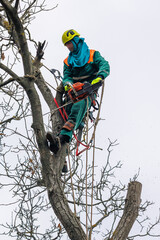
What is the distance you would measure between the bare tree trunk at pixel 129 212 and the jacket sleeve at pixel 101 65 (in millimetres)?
1437

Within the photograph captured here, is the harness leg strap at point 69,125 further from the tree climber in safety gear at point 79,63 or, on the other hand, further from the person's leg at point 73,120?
the tree climber in safety gear at point 79,63

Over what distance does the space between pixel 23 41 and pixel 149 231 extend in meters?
3.08

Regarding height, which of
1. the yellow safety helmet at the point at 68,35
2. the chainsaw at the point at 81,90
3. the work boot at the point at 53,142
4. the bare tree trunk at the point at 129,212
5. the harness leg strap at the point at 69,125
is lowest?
the bare tree trunk at the point at 129,212

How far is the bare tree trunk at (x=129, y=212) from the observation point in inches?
129

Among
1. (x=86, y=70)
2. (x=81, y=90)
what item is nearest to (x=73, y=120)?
(x=81, y=90)

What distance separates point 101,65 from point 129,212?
1.93m

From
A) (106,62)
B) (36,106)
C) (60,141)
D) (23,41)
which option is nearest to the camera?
(23,41)

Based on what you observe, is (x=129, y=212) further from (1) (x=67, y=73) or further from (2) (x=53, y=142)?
(1) (x=67, y=73)

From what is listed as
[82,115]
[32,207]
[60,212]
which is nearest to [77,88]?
[82,115]

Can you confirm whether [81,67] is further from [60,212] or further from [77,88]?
[60,212]

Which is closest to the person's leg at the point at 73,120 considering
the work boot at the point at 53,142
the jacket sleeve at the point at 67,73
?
the work boot at the point at 53,142

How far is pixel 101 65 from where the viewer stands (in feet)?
14.8

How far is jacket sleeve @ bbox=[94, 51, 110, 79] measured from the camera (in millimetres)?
4320

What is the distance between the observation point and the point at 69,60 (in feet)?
15.4
